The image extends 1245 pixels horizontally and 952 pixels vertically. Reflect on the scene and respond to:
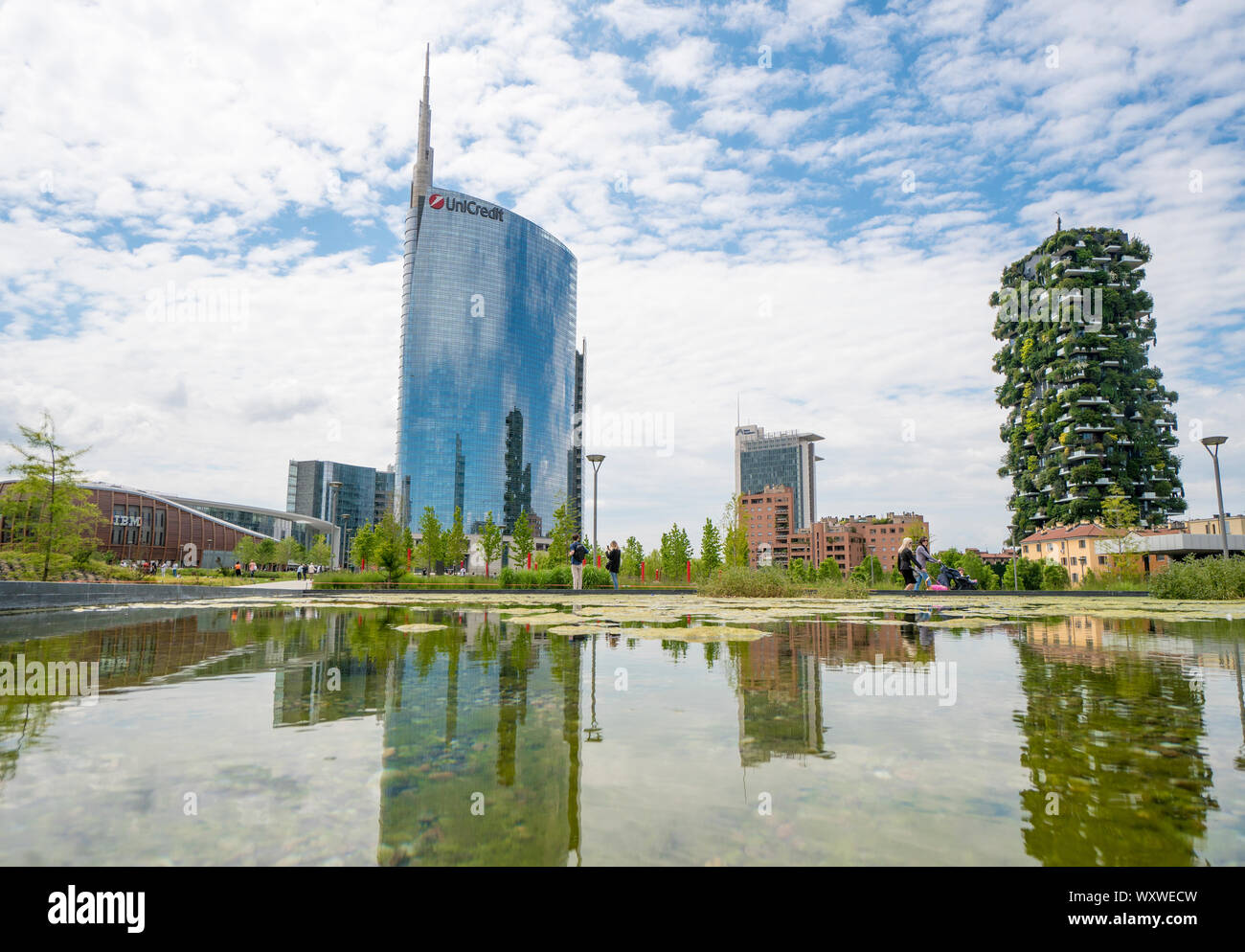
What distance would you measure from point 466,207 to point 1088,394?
4534 inches

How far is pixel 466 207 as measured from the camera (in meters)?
132

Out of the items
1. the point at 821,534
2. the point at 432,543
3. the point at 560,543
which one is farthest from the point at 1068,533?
the point at 821,534

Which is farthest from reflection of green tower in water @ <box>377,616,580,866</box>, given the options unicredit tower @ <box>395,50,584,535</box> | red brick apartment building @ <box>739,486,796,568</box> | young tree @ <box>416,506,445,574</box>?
red brick apartment building @ <box>739,486,796,568</box>

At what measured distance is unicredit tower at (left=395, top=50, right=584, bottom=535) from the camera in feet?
423

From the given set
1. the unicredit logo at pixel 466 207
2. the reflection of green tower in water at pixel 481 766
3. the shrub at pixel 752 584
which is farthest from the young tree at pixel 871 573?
the unicredit logo at pixel 466 207

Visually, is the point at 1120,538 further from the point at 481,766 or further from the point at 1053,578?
the point at 481,766

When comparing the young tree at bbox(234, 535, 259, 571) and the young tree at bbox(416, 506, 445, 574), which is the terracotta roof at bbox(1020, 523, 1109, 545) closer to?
the young tree at bbox(416, 506, 445, 574)

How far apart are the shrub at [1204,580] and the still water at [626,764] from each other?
19012 mm

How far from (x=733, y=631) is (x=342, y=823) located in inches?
329

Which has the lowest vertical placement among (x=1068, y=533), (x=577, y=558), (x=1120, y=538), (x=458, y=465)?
(x=577, y=558)

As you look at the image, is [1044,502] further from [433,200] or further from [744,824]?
[433,200]

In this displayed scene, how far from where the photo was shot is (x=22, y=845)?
7.89 feet

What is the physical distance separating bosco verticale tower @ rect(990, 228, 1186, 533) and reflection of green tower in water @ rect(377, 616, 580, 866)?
80.1m
